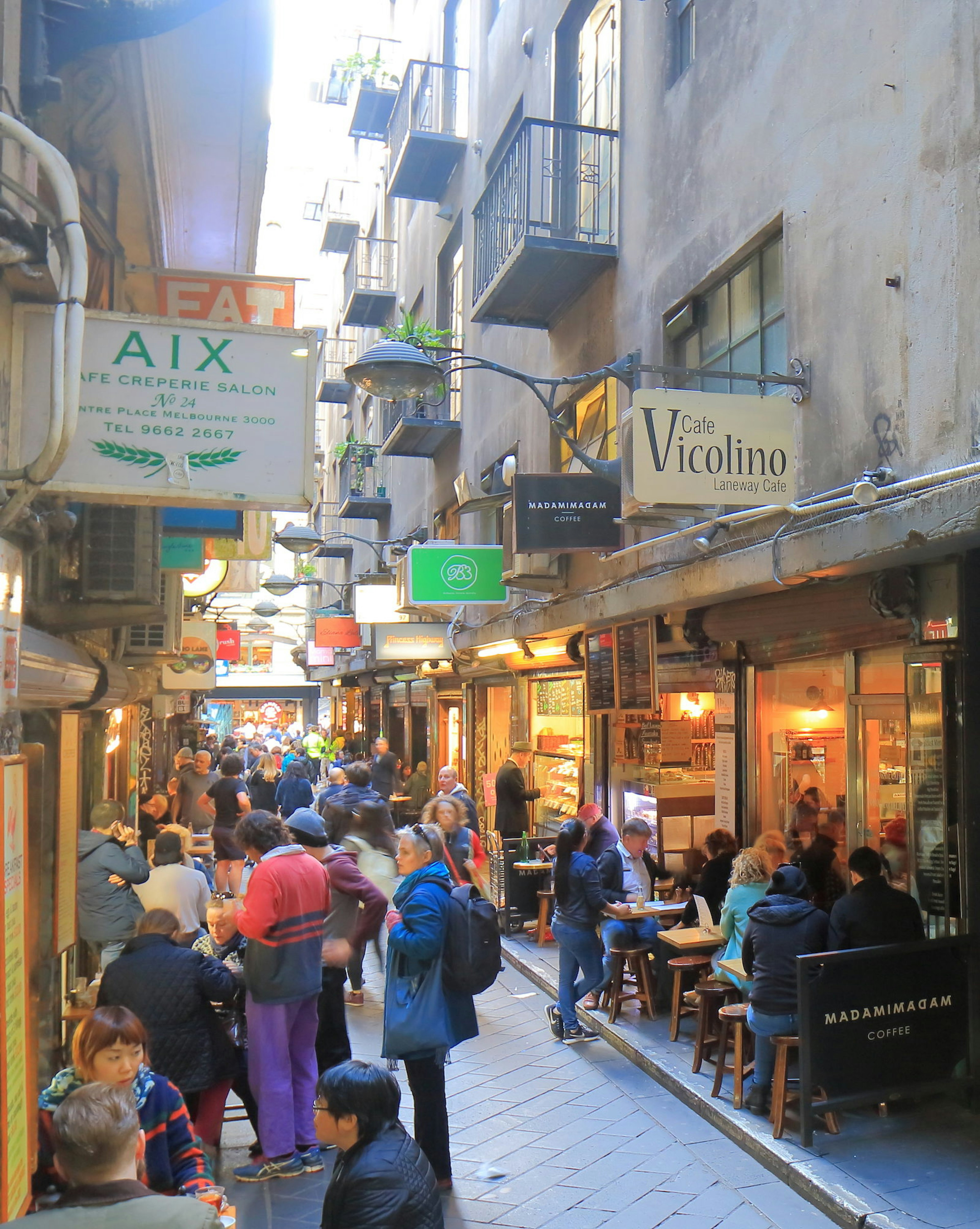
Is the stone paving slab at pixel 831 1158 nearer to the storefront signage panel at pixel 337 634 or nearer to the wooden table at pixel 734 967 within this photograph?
the wooden table at pixel 734 967

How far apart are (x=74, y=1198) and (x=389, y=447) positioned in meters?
16.1

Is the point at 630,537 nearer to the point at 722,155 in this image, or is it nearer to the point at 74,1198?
the point at 722,155

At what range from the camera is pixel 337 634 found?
2175cm

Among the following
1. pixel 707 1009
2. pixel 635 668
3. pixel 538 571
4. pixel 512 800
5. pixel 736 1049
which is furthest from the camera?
pixel 512 800

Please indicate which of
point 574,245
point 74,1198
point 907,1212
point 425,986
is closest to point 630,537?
point 574,245

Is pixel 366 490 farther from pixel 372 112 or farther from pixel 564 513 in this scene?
pixel 564 513

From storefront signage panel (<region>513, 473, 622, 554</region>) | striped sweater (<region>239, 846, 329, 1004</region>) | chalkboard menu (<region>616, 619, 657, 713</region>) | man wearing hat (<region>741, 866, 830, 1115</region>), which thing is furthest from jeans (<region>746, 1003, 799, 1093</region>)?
storefront signage panel (<region>513, 473, 622, 554</region>)

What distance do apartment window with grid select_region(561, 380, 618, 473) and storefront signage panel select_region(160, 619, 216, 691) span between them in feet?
22.8

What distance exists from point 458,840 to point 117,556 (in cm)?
391

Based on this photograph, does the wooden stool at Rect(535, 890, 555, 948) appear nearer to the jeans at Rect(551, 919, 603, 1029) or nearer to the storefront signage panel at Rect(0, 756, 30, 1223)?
the jeans at Rect(551, 919, 603, 1029)

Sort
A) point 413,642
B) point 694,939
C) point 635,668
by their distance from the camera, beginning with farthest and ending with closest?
point 413,642 < point 635,668 < point 694,939

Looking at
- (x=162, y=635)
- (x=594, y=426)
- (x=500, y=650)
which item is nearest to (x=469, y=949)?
(x=162, y=635)

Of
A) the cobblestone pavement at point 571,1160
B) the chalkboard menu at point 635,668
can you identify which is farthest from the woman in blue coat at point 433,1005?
the chalkboard menu at point 635,668

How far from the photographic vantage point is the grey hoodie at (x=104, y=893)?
7105 mm
